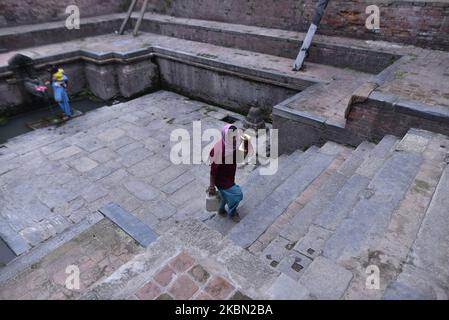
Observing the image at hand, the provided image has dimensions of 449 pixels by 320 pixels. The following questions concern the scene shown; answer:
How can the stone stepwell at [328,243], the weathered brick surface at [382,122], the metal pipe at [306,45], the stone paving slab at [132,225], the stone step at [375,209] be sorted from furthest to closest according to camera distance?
the metal pipe at [306,45], the weathered brick surface at [382,122], the stone paving slab at [132,225], the stone step at [375,209], the stone stepwell at [328,243]

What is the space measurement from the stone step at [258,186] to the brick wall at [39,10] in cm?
1016

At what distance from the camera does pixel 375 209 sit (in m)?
3.26

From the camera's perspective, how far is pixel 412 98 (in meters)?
4.92

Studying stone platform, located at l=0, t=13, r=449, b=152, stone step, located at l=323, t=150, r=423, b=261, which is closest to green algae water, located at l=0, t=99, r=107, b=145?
stone platform, located at l=0, t=13, r=449, b=152

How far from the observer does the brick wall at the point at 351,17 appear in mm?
6785

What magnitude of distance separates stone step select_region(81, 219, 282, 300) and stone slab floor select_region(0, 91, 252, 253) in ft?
7.58

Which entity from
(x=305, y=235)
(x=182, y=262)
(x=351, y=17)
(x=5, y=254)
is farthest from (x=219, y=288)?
(x=351, y=17)

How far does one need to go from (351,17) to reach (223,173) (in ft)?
20.0

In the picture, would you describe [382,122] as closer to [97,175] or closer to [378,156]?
[378,156]

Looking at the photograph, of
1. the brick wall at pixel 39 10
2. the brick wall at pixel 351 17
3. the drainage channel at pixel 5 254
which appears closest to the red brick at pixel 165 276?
the drainage channel at pixel 5 254

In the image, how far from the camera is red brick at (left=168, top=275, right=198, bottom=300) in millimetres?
2296

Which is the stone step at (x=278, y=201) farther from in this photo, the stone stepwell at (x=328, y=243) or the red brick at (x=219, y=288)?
the red brick at (x=219, y=288)
